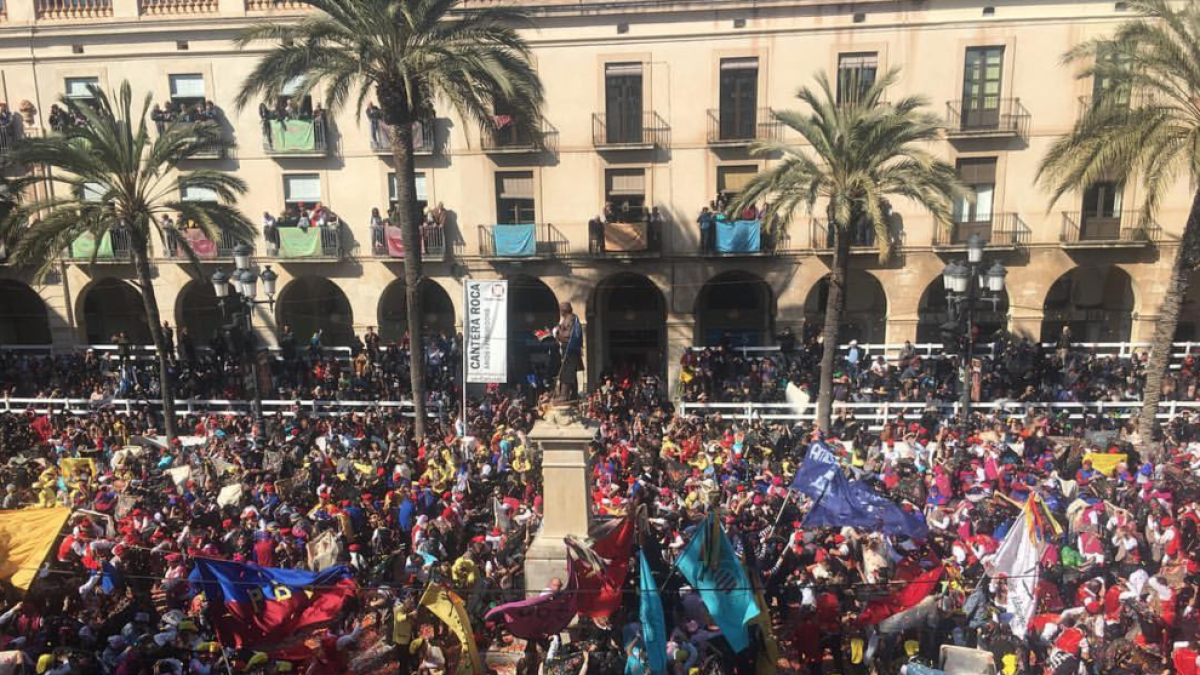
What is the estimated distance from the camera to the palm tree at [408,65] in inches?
650

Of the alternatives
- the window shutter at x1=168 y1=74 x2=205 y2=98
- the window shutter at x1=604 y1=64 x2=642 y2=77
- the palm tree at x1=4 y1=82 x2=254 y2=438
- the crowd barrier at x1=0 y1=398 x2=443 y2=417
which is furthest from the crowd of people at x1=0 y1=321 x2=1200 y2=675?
the window shutter at x1=168 y1=74 x2=205 y2=98

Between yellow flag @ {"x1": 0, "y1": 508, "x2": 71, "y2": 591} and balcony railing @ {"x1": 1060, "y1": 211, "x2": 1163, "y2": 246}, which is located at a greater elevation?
balcony railing @ {"x1": 1060, "y1": 211, "x2": 1163, "y2": 246}

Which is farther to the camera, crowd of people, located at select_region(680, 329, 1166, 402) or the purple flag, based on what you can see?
crowd of people, located at select_region(680, 329, 1166, 402)

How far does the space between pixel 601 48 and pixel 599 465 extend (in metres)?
14.5

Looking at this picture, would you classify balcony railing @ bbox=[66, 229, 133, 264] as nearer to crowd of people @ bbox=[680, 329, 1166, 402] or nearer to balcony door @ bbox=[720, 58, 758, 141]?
crowd of people @ bbox=[680, 329, 1166, 402]

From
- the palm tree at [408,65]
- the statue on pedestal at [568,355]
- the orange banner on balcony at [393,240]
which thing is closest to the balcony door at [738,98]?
the palm tree at [408,65]

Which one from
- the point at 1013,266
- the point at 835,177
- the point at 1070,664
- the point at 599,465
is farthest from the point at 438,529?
the point at 1013,266

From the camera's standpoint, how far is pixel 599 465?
49.6 feet

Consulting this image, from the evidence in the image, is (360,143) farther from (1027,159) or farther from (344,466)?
(1027,159)

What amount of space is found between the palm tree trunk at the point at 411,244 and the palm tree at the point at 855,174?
8374 mm

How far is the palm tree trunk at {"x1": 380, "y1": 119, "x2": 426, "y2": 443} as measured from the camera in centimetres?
1748

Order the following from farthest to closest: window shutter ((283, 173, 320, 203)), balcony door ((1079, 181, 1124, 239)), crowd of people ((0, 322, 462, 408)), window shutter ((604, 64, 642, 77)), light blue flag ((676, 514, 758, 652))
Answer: window shutter ((283, 173, 320, 203)) < window shutter ((604, 64, 642, 77)) < balcony door ((1079, 181, 1124, 239)) < crowd of people ((0, 322, 462, 408)) < light blue flag ((676, 514, 758, 652))

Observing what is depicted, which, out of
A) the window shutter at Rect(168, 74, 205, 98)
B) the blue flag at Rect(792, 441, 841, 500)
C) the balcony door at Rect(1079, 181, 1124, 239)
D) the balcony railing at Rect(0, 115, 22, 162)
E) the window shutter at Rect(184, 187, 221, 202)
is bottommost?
the blue flag at Rect(792, 441, 841, 500)

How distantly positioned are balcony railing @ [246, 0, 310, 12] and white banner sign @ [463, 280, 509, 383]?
13323mm
